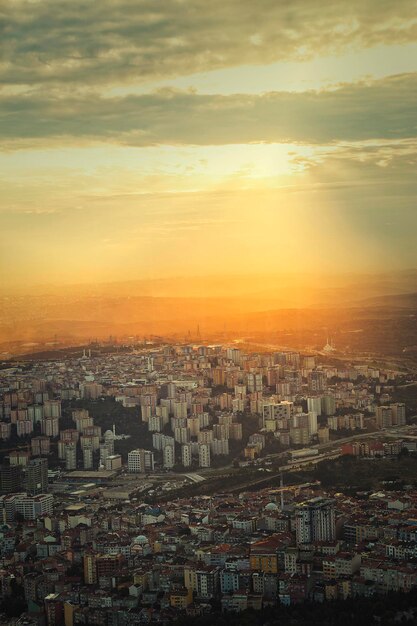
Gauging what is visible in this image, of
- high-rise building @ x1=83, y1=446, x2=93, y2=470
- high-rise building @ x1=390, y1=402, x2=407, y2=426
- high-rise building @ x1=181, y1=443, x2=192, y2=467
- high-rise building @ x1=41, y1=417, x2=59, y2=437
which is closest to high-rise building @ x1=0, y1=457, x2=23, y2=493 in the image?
high-rise building @ x1=83, y1=446, x2=93, y2=470

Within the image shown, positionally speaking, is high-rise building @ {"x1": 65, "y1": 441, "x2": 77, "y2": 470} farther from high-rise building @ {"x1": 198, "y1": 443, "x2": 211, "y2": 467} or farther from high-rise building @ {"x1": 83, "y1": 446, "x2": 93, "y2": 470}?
high-rise building @ {"x1": 198, "y1": 443, "x2": 211, "y2": 467}

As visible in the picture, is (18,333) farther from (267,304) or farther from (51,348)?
(267,304)

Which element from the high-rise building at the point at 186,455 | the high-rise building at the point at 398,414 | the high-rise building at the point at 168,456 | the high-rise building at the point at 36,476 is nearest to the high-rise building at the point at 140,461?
the high-rise building at the point at 168,456

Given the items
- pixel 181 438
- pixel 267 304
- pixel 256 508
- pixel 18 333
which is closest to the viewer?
pixel 256 508

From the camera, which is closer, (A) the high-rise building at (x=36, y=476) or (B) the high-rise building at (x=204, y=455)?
(A) the high-rise building at (x=36, y=476)

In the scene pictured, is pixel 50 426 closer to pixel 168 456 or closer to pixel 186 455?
pixel 168 456

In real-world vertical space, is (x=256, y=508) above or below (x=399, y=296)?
below

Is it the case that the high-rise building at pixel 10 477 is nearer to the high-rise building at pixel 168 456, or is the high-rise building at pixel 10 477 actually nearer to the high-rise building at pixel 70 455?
the high-rise building at pixel 70 455

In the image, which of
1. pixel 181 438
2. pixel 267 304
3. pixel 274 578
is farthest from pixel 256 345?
pixel 274 578
